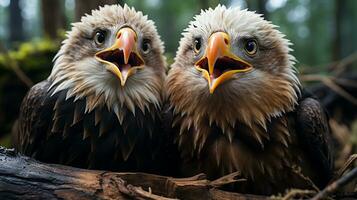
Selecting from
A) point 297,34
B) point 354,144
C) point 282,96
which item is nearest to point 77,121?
point 282,96

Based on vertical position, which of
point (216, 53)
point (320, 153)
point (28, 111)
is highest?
point (216, 53)

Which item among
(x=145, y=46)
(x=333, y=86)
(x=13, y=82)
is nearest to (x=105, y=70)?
(x=145, y=46)

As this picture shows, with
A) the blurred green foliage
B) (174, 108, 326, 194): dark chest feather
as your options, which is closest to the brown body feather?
(174, 108, 326, 194): dark chest feather

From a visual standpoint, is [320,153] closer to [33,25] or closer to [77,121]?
[77,121]

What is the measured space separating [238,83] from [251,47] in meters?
0.30

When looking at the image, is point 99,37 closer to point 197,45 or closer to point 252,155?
point 197,45

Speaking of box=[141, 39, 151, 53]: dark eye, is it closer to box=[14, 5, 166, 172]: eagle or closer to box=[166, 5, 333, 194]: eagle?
box=[14, 5, 166, 172]: eagle

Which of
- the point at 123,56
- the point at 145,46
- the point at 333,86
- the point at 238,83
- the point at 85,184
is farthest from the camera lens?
the point at 333,86

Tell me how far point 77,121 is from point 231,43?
3.44ft

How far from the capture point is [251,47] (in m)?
3.00

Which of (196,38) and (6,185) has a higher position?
(196,38)

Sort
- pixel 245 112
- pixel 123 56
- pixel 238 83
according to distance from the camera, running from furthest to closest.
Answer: pixel 123 56 → pixel 245 112 → pixel 238 83

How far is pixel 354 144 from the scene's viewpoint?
5539 mm

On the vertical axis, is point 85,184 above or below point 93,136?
below
